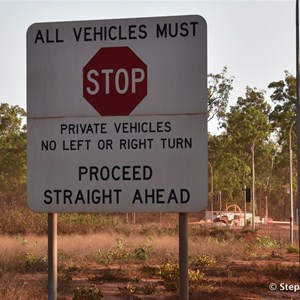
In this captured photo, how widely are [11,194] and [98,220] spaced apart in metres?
25.6

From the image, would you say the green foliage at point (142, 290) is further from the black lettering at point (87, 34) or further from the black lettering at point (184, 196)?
the black lettering at point (87, 34)

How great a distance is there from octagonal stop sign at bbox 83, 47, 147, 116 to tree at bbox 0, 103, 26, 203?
52.3 meters

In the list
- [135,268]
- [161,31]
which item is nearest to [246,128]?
[135,268]

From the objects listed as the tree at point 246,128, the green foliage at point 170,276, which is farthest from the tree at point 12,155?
the green foliage at point 170,276

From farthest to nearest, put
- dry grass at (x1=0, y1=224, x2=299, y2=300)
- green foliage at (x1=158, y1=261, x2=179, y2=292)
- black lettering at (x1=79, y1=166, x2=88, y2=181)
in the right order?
green foliage at (x1=158, y1=261, x2=179, y2=292)
dry grass at (x1=0, y1=224, x2=299, y2=300)
black lettering at (x1=79, y1=166, x2=88, y2=181)

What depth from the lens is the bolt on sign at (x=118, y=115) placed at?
370cm

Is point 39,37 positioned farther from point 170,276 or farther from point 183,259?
point 170,276

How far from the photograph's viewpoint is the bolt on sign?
3.70 metres

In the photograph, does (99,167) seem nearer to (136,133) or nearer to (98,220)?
(136,133)

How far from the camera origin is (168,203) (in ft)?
12.2

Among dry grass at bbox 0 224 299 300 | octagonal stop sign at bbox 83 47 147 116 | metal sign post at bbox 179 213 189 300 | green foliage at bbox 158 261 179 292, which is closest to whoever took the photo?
metal sign post at bbox 179 213 189 300

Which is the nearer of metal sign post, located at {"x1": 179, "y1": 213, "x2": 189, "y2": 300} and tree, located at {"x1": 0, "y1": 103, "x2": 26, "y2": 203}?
metal sign post, located at {"x1": 179, "y1": 213, "x2": 189, "y2": 300}

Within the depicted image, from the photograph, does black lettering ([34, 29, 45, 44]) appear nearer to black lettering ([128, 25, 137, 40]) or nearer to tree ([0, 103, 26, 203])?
black lettering ([128, 25, 137, 40])

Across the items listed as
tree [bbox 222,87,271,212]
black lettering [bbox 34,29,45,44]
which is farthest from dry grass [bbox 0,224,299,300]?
tree [bbox 222,87,271,212]
